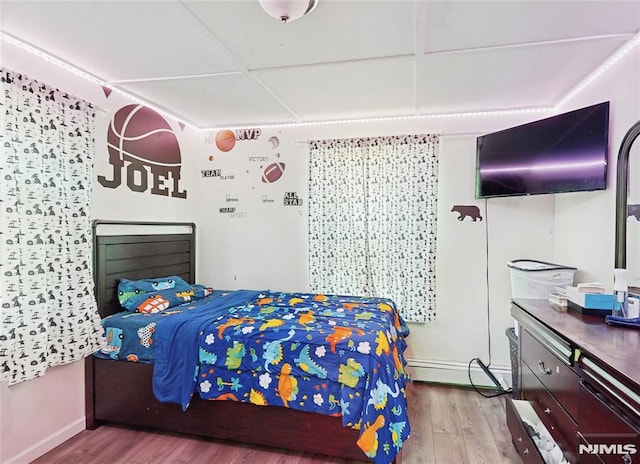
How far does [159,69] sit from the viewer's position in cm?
234

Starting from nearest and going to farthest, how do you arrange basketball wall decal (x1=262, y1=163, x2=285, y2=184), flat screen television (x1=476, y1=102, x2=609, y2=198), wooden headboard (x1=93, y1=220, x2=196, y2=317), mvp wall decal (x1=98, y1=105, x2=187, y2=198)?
flat screen television (x1=476, y1=102, x2=609, y2=198)
wooden headboard (x1=93, y1=220, x2=196, y2=317)
mvp wall decal (x1=98, y1=105, x2=187, y2=198)
basketball wall decal (x1=262, y1=163, x2=285, y2=184)

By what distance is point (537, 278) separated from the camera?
265 cm

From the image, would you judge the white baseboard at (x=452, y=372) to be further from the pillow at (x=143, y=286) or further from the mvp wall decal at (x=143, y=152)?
the mvp wall decal at (x=143, y=152)

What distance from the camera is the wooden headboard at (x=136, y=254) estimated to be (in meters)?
2.51

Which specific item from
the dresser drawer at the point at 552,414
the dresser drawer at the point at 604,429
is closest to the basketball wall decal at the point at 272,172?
the dresser drawer at the point at 552,414

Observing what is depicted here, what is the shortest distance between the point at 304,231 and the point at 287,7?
226cm

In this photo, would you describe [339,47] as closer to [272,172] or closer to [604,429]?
[272,172]

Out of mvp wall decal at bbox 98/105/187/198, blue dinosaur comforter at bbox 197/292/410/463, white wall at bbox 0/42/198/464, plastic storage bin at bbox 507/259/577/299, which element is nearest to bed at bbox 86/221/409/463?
blue dinosaur comforter at bbox 197/292/410/463

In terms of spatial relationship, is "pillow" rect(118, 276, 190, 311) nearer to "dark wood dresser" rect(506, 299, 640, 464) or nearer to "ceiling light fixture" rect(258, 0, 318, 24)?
"ceiling light fixture" rect(258, 0, 318, 24)

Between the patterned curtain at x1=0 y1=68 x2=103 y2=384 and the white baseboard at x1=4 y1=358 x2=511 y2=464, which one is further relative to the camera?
the white baseboard at x1=4 y1=358 x2=511 y2=464

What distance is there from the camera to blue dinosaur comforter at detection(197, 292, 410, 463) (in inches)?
74.3

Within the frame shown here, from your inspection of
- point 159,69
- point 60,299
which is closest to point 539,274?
point 159,69

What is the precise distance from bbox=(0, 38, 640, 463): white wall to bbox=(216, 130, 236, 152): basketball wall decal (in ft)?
0.21

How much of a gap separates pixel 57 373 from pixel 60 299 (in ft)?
1.71
